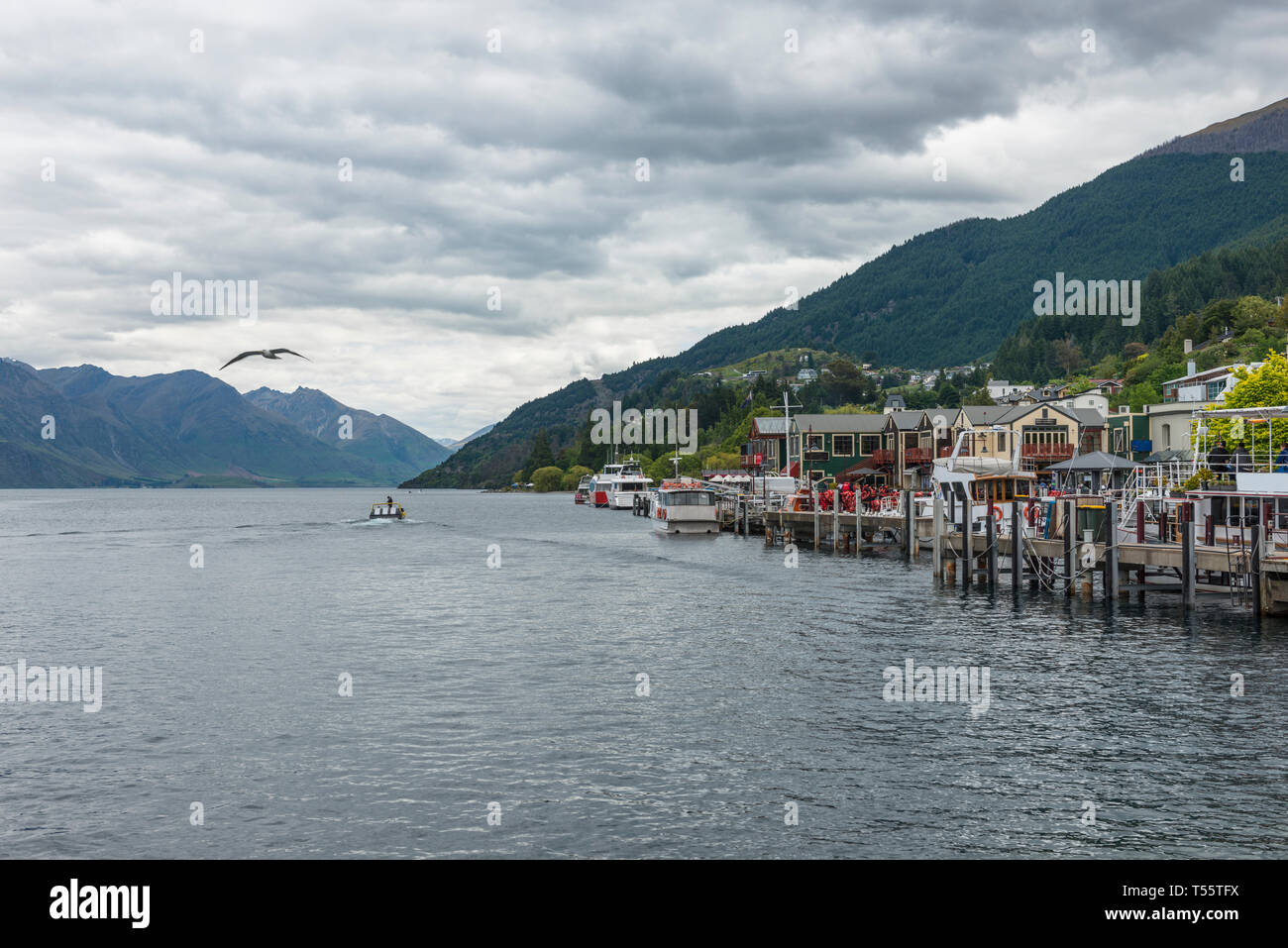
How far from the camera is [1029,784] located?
2273cm

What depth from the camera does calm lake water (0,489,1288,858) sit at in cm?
2014

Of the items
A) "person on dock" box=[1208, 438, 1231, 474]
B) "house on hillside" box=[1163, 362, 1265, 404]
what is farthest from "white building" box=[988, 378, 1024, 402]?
"person on dock" box=[1208, 438, 1231, 474]

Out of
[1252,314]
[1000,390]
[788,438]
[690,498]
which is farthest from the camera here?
[1000,390]

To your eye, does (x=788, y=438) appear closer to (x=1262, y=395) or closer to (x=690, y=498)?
(x=690, y=498)

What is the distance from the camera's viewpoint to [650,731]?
91.0 ft

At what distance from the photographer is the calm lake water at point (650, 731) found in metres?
20.1

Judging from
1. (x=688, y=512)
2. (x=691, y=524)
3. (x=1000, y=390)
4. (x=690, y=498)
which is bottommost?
(x=691, y=524)

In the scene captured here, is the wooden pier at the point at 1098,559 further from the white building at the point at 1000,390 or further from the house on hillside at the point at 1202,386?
the white building at the point at 1000,390

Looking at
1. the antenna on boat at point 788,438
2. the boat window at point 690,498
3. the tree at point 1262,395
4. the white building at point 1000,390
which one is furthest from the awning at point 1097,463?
the white building at point 1000,390

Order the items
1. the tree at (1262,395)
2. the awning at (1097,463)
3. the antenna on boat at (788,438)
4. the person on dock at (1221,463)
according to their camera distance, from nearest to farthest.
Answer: the person on dock at (1221,463)
the awning at (1097,463)
the tree at (1262,395)
the antenna on boat at (788,438)

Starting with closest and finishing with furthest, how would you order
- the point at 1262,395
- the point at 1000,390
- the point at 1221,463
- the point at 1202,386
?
1. the point at 1221,463
2. the point at 1262,395
3. the point at 1202,386
4. the point at 1000,390

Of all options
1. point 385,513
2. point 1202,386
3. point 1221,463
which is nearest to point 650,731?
point 1221,463

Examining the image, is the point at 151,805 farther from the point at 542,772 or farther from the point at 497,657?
the point at 497,657
